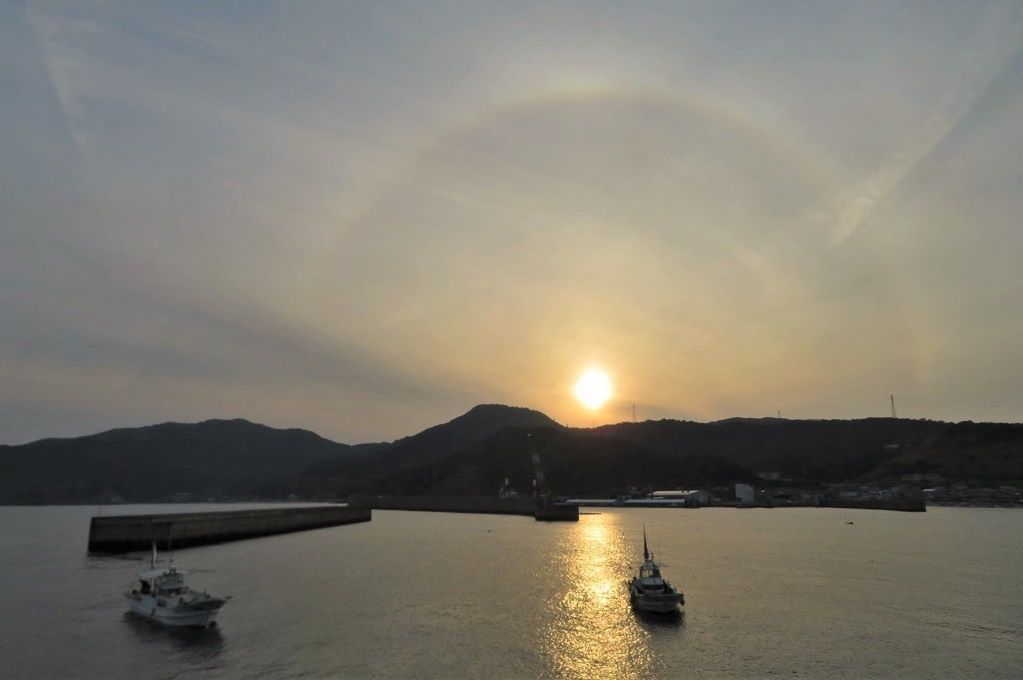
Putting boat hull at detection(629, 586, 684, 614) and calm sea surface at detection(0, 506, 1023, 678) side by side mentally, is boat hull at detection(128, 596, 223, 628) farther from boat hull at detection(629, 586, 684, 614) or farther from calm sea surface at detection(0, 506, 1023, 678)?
boat hull at detection(629, 586, 684, 614)

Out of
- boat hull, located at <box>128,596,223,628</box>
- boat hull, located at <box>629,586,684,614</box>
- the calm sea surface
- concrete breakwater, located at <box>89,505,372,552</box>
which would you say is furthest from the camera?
concrete breakwater, located at <box>89,505,372,552</box>

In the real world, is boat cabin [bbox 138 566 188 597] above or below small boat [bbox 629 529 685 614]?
above

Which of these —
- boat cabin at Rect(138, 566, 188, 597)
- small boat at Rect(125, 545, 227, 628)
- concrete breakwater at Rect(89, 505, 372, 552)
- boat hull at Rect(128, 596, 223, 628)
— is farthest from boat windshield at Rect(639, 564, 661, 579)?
concrete breakwater at Rect(89, 505, 372, 552)

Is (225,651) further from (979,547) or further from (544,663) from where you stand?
(979,547)

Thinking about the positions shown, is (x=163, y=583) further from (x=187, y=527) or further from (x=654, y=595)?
(x=187, y=527)

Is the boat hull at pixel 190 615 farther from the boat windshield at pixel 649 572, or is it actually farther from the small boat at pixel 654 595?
the boat windshield at pixel 649 572
